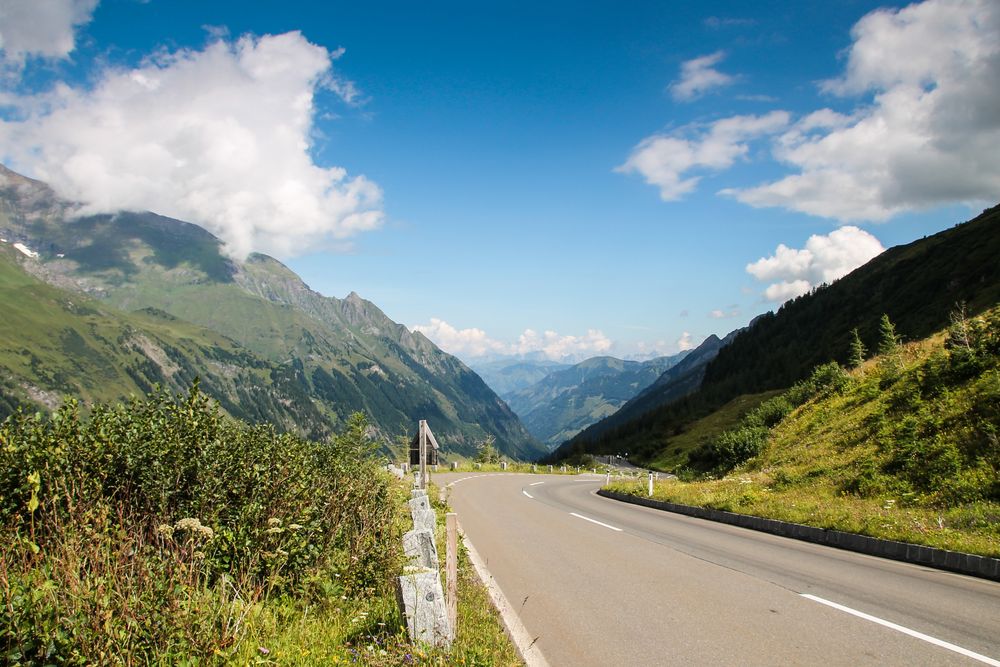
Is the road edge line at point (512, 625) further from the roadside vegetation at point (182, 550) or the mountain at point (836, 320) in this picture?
the mountain at point (836, 320)

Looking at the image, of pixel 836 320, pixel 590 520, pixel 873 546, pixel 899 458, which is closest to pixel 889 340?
pixel 899 458

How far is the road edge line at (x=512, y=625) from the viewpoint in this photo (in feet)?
20.1

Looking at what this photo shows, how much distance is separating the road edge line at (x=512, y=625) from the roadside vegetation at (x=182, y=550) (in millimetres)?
384

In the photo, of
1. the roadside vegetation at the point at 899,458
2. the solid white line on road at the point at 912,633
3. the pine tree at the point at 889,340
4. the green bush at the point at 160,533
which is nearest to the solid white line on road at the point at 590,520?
the roadside vegetation at the point at 899,458

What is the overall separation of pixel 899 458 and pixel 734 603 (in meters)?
11.0

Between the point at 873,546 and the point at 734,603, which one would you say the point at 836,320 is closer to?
the point at 873,546

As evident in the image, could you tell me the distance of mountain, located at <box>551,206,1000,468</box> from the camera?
103125 millimetres

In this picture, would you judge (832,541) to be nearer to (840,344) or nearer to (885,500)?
(885,500)

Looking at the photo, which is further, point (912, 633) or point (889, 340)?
point (889, 340)

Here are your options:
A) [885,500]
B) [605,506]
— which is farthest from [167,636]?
[605,506]

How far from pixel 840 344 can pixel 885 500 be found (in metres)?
125

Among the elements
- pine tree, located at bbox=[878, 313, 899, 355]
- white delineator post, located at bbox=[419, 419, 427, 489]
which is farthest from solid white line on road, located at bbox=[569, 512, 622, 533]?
pine tree, located at bbox=[878, 313, 899, 355]

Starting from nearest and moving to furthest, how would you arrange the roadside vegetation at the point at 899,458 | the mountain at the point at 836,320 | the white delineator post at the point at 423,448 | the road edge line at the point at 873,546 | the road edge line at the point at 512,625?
the road edge line at the point at 512,625
the road edge line at the point at 873,546
the roadside vegetation at the point at 899,458
the white delineator post at the point at 423,448
the mountain at the point at 836,320

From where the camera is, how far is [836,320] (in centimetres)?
14300
